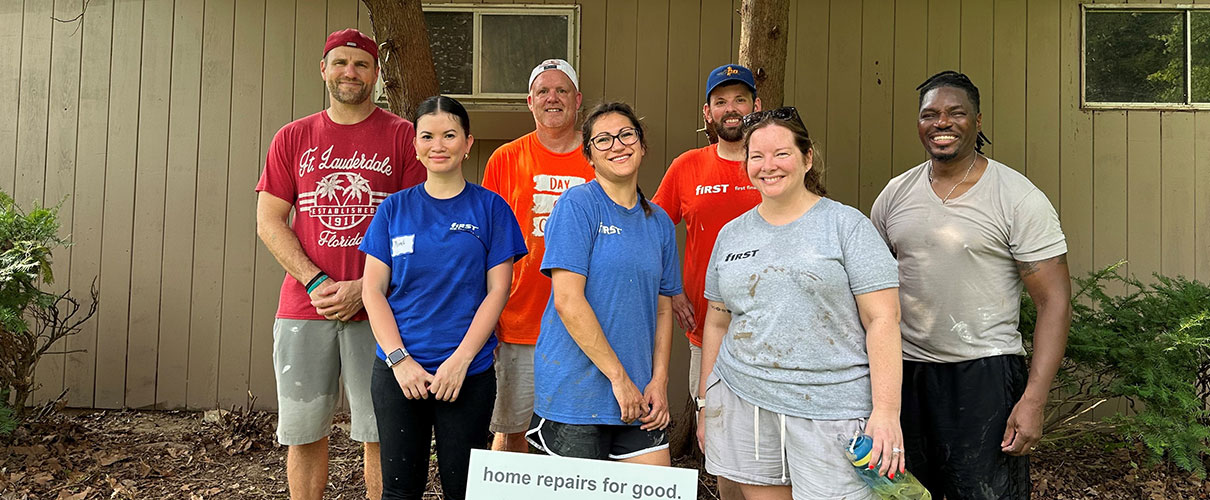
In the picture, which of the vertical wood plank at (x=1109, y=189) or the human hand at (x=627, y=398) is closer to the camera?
the human hand at (x=627, y=398)

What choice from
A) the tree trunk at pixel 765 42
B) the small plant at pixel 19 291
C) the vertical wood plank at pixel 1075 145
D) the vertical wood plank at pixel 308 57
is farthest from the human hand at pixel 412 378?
the vertical wood plank at pixel 1075 145

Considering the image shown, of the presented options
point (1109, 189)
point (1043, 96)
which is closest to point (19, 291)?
point (1043, 96)

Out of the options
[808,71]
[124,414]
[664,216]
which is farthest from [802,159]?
[124,414]

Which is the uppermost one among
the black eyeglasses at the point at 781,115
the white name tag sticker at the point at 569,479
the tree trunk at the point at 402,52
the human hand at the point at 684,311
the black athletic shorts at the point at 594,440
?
the tree trunk at the point at 402,52

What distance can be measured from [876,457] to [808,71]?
3.63 m

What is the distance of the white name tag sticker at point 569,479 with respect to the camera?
2049mm

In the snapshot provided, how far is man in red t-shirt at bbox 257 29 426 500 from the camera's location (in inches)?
110

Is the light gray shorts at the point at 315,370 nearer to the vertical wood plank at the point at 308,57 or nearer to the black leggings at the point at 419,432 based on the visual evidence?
the black leggings at the point at 419,432

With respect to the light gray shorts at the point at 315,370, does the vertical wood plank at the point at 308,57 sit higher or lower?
higher

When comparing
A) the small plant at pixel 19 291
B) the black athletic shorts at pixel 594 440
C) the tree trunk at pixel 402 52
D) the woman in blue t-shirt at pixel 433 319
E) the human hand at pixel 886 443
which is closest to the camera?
the human hand at pixel 886 443

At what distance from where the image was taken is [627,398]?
84.2 inches

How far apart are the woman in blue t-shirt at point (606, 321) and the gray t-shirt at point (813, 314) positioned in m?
0.32

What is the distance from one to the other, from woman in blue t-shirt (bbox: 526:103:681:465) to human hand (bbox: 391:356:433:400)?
0.37 metres

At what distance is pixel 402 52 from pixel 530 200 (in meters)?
1.30
